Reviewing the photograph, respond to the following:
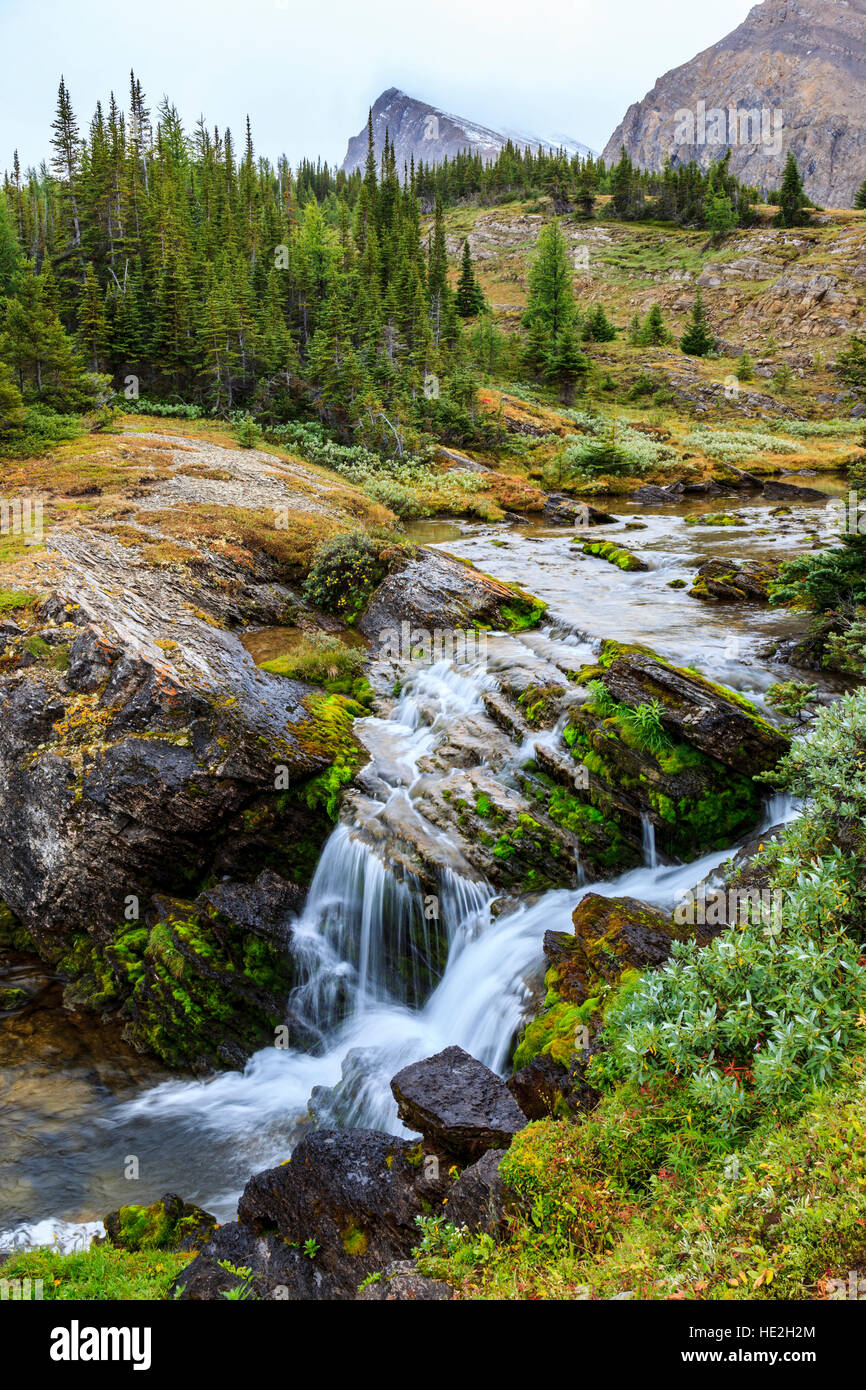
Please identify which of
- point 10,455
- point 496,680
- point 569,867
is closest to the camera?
point 569,867

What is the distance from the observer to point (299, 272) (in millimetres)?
51812

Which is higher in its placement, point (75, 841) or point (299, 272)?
point (299, 272)

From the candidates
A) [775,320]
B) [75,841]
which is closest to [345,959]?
[75,841]

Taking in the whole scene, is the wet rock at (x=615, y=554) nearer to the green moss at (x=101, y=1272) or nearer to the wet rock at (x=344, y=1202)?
the wet rock at (x=344, y=1202)

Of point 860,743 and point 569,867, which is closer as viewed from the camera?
point 860,743

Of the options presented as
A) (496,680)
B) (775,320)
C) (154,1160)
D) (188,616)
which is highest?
(775,320)

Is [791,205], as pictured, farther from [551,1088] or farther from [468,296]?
[551,1088]

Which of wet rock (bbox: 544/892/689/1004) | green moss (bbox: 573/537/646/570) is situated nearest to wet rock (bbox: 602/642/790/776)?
wet rock (bbox: 544/892/689/1004)

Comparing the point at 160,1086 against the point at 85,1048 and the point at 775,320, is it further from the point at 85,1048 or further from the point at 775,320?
the point at 775,320

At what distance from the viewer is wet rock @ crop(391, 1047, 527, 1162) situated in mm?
6035

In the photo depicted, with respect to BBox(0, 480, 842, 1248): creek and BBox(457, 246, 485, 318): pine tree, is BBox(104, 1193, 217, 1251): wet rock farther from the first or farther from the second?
BBox(457, 246, 485, 318): pine tree

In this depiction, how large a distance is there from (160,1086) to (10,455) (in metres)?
24.8

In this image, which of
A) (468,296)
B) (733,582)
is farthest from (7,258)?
(733,582)
